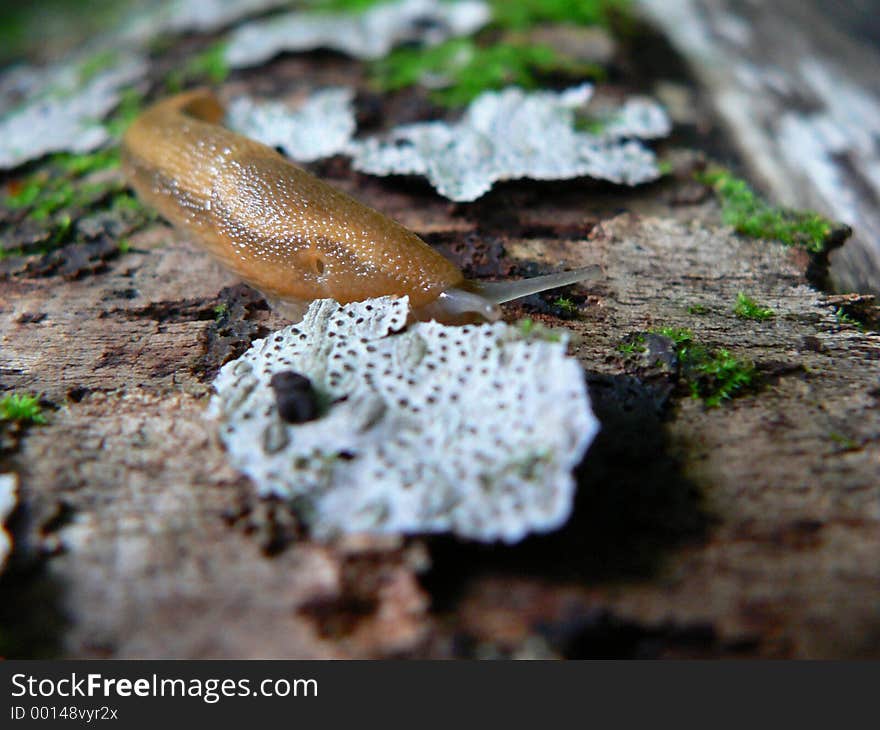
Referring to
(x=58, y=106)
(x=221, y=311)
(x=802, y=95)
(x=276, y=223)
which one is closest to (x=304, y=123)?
(x=276, y=223)

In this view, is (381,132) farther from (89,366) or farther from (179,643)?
(179,643)

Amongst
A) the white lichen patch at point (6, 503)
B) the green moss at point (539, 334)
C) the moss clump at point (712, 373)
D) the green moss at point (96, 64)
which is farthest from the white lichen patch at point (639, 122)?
the green moss at point (96, 64)

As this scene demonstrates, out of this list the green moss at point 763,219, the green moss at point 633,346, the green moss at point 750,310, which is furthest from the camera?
the green moss at point 763,219

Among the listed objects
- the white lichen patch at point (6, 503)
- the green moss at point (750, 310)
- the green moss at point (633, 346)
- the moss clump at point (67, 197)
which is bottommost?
the white lichen patch at point (6, 503)

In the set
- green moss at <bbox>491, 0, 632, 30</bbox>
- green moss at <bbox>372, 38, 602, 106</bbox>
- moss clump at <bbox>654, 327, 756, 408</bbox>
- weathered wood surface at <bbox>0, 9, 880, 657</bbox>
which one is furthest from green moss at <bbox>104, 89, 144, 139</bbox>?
moss clump at <bbox>654, 327, 756, 408</bbox>

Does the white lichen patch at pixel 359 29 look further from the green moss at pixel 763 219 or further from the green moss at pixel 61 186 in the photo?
the green moss at pixel 763 219

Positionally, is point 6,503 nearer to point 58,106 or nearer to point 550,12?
point 58,106
